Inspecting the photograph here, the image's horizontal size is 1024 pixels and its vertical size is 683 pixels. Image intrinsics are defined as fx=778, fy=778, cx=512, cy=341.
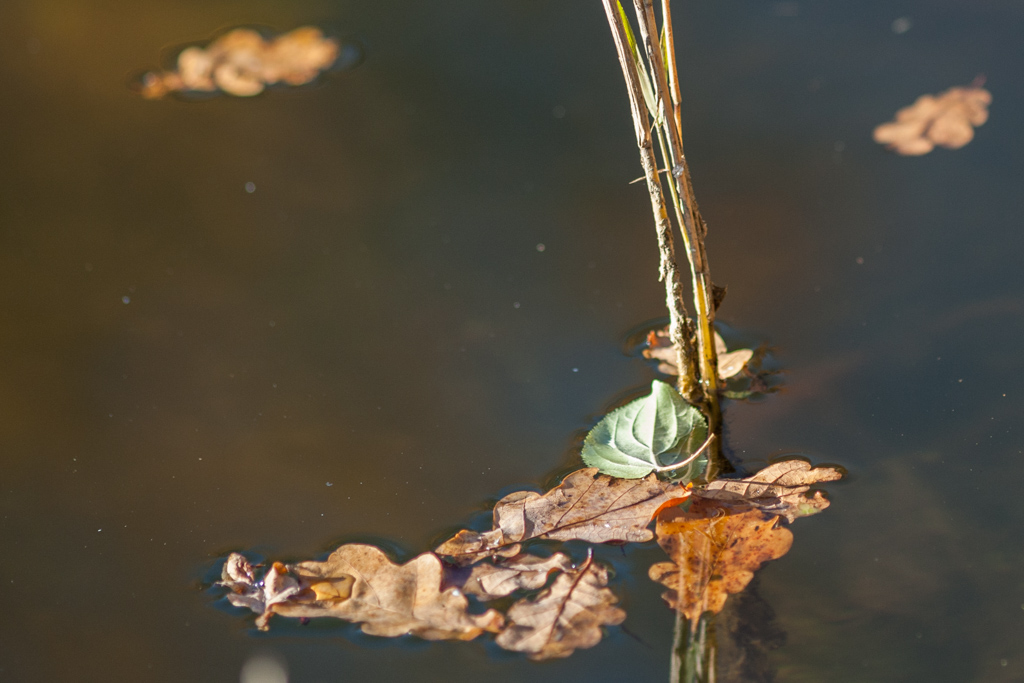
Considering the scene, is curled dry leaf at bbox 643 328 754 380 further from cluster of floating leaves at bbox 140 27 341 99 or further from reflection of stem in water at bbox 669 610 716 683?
cluster of floating leaves at bbox 140 27 341 99

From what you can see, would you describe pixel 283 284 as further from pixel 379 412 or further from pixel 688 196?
pixel 688 196

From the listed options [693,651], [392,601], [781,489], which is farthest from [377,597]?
[781,489]

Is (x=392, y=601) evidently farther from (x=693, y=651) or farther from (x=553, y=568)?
(x=693, y=651)

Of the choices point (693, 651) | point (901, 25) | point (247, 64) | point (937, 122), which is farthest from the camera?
point (247, 64)

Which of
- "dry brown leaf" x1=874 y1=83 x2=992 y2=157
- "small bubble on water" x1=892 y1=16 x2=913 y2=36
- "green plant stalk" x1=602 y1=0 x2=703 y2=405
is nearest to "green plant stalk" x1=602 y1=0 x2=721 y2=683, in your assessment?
"green plant stalk" x1=602 y1=0 x2=703 y2=405

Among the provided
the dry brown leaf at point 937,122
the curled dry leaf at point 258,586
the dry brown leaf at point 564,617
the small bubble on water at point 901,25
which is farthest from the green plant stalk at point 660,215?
the small bubble on water at point 901,25

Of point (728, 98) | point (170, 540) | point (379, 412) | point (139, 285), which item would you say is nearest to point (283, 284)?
point (139, 285)

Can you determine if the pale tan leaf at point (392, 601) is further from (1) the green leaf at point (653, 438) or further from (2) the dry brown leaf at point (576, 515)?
(1) the green leaf at point (653, 438)
